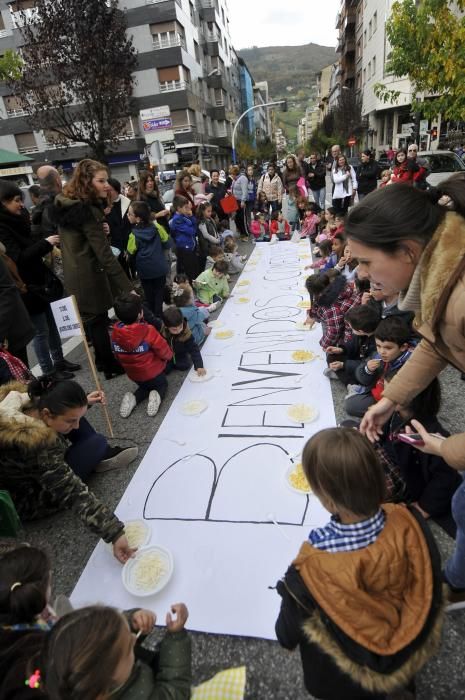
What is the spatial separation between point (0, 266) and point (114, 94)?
15892 millimetres

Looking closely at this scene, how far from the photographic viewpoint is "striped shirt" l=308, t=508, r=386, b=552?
44.9 inches

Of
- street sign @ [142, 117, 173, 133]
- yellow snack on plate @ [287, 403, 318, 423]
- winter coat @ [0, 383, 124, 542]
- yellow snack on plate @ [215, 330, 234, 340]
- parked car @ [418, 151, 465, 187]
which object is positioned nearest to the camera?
winter coat @ [0, 383, 124, 542]

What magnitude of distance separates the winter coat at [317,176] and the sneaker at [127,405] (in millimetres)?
8658

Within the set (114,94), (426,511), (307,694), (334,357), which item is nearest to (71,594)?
(307,694)

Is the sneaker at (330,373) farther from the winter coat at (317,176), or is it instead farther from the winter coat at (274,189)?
the winter coat at (317,176)

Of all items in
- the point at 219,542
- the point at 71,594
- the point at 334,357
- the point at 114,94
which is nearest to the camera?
the point at 71,594

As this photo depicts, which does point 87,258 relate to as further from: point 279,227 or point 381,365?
point 279,227

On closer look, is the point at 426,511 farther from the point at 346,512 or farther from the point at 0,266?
the point at 0,266

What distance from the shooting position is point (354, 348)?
135 inches

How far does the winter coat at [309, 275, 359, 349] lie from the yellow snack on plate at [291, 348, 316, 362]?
0.55 feet

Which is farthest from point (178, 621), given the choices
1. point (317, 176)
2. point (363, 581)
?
point (317, 176)

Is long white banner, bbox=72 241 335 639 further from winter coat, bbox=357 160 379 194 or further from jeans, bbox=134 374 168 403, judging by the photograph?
winter coat, bbox=357 160 379 194

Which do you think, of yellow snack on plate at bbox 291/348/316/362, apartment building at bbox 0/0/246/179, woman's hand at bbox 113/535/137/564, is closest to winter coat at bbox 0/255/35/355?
woman's hand at bbox 113/535/137/564

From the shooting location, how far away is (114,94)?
50.3 feet
